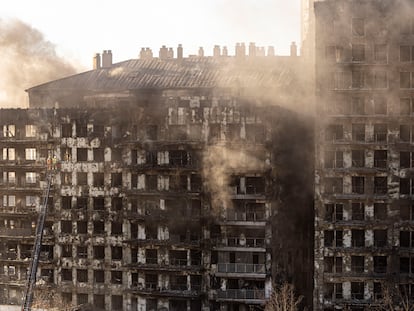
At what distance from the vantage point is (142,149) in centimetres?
6956

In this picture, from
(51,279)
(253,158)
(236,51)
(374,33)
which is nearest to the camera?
(374,33)

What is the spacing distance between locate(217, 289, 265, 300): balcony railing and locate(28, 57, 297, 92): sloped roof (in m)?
22.1

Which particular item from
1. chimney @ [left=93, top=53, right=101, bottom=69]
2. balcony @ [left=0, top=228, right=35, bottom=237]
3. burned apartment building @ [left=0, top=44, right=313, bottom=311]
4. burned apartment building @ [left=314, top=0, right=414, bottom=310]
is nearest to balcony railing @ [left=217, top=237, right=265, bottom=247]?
burned apartment building @ [left=0, top=44, right=313, bottom=311]

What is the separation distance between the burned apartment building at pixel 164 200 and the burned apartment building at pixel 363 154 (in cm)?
Answer: 569

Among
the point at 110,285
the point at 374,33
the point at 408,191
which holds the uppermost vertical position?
the point at 374,33

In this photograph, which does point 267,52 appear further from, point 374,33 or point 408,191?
point 408,191

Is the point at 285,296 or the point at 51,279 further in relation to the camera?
the point at 51,279

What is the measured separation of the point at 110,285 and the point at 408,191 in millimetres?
31533

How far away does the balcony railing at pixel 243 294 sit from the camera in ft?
221

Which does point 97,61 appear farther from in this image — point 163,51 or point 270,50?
point 270,50

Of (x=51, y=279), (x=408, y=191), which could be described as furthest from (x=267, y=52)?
(x=51, y=279)

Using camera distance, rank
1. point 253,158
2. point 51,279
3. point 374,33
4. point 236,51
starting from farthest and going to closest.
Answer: point 236,51 → point 51,279 → point 253,158 → point 374,33

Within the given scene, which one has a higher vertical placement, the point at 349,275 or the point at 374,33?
the point at 374,33

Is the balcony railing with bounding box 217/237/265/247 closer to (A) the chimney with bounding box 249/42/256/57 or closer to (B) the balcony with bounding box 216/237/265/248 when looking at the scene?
(B) the balcony with bounding box 216/237/265/248
